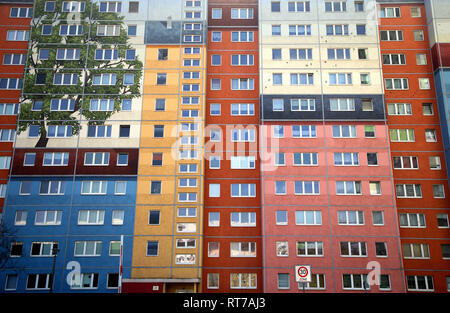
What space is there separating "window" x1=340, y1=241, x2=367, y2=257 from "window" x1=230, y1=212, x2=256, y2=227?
9.38 metres

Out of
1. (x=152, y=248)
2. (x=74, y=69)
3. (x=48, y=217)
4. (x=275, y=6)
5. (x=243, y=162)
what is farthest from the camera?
(x=275, y=6)

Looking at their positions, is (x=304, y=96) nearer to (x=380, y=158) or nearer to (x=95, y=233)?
(x=380, y=158)

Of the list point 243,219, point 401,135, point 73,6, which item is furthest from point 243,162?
point 73,6

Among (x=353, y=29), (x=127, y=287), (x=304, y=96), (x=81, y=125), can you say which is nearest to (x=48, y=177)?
(x=81, y=125)

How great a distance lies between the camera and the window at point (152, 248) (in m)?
38.0

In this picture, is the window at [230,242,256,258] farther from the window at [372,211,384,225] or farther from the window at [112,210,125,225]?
the window at [372,211,384,225]

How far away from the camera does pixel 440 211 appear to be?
128ft

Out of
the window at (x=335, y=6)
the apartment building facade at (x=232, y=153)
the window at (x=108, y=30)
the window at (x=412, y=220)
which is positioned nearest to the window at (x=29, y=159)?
the window at (x=108, y=30)

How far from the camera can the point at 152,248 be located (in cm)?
3806

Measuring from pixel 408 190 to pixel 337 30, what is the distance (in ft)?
66.0

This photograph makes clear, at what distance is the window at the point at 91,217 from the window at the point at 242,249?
14066 millimetres

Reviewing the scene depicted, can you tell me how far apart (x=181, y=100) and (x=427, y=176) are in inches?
1116

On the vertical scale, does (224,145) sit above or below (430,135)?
below

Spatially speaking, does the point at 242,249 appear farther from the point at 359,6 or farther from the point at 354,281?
the point at 359,6
